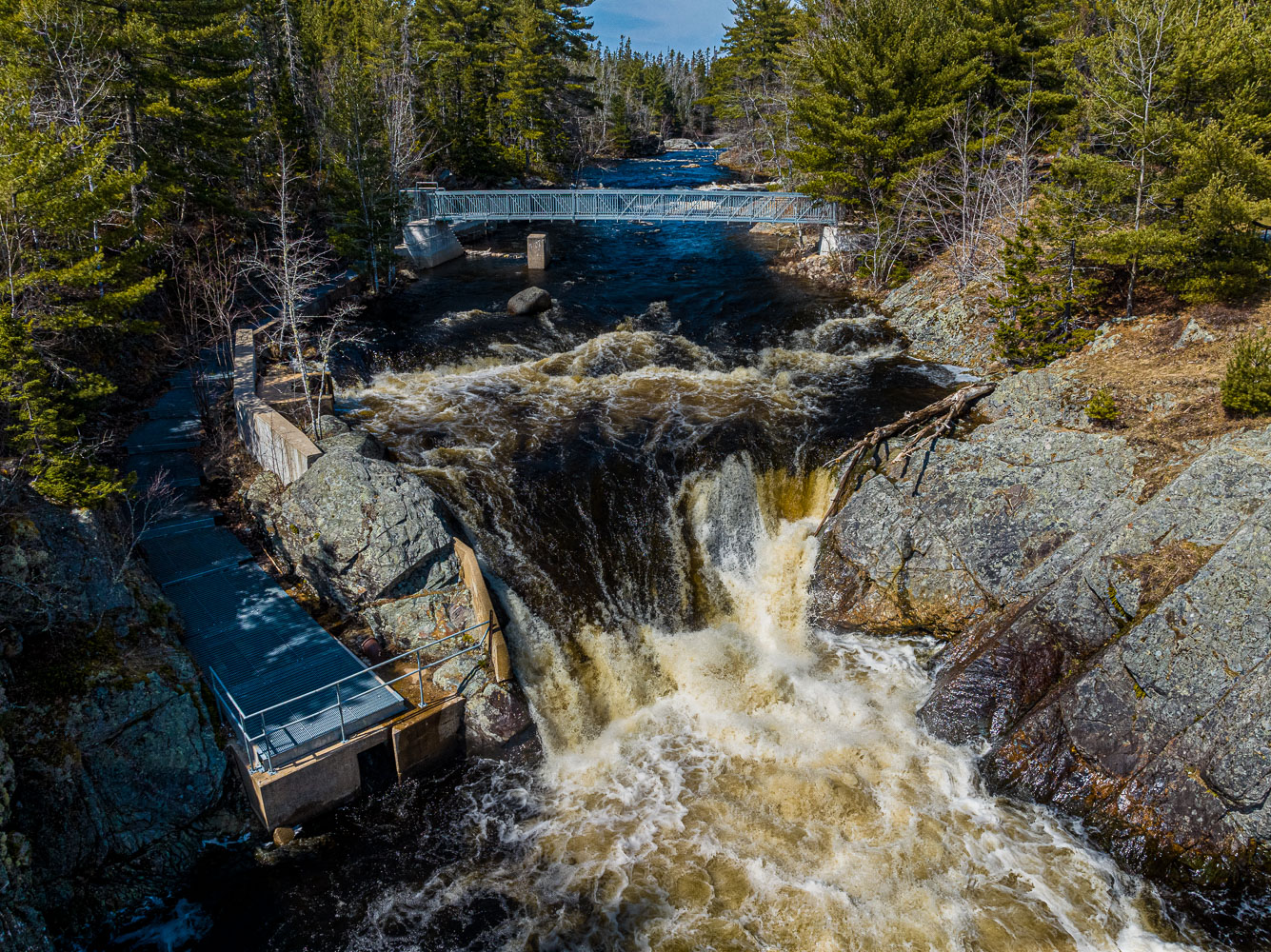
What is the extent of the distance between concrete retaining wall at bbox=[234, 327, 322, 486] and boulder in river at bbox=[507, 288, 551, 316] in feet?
35.4

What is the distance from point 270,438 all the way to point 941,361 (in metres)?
19.2

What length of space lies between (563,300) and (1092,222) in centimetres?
1795

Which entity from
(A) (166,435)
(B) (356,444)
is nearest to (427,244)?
(A) (166,435)

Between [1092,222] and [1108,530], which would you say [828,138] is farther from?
[1108,530]

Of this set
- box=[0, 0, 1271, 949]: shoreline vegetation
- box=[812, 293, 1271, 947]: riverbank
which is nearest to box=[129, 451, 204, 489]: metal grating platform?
box=[0, 0, 1271, 949]: shoreline vegetation

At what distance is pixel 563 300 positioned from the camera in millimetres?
30016

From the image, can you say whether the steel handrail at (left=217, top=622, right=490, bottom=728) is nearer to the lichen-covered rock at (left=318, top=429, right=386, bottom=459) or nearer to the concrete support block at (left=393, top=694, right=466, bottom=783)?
the concrete support block at (left=393, top=694, right=466, bottom=783)

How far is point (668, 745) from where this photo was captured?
13727 mm

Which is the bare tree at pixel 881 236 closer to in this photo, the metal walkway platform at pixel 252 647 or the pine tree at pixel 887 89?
the pine tree at pixel 887 89

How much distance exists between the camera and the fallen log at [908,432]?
56.6 ft

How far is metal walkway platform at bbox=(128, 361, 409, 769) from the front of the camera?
1175 centimetres

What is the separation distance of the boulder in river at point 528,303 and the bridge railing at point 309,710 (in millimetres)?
17208

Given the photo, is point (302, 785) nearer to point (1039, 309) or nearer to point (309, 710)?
point (309, 710)

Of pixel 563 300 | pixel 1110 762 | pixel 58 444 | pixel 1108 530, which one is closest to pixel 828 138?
pixel 563 300
